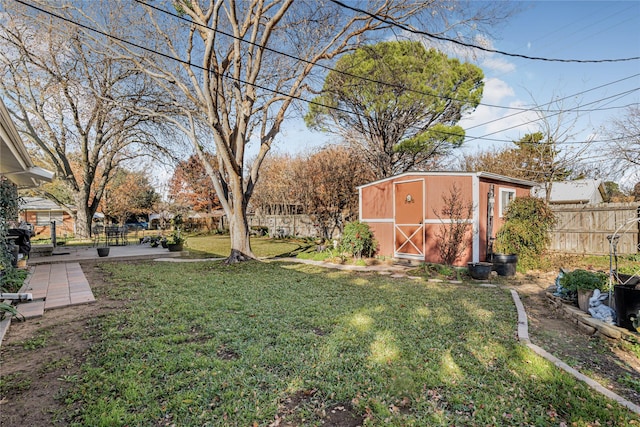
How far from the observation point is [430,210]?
835 centimetres

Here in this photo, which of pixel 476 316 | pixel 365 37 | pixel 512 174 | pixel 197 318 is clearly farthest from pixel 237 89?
pixel 512 174

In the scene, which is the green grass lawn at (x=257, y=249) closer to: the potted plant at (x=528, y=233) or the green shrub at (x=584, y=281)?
the potted plant at (x=528, y=233)

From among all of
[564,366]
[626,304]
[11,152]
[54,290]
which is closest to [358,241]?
[626,304]

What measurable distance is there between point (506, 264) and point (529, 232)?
108 cm

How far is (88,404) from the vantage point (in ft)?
6.90

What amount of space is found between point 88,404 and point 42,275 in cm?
597

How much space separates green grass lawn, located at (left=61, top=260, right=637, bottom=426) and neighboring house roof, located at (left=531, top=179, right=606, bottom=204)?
17.5m

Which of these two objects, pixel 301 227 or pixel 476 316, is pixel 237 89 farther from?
pixel 301 227

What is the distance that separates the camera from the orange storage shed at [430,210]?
8055 millimetres

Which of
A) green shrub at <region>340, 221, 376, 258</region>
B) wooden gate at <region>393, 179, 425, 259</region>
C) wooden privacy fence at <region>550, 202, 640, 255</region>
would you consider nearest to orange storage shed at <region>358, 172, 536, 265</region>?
wooden gate at <region>393, 179, 425, 259</region>

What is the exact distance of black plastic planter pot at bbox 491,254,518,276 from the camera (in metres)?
7.15

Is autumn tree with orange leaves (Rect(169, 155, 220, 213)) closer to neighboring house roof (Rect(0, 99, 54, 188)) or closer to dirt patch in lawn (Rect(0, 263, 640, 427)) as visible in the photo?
neighboring house roof (Rect(0, 99, 54, 188))

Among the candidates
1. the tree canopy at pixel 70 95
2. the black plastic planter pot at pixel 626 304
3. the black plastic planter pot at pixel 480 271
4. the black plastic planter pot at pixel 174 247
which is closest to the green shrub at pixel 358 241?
the black plastic planter pot at pixel 480 271

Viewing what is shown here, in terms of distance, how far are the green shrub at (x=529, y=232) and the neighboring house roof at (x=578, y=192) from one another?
11704 millimetres
